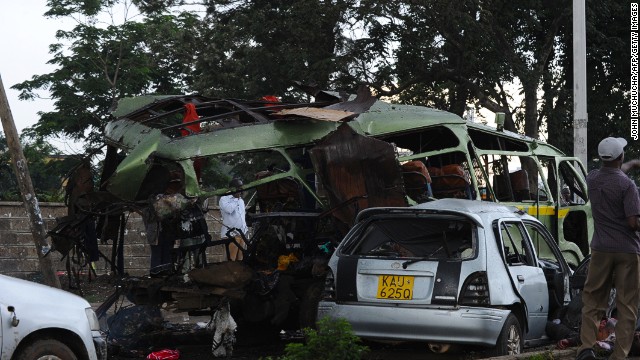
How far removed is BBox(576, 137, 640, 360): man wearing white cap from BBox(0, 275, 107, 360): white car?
3.88 meters

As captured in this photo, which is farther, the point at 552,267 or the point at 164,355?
the point at 552,267

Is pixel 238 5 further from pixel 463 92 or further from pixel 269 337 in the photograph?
pixel 269 337

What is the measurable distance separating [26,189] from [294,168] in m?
4.59

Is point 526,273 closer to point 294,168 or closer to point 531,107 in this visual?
point 294,168

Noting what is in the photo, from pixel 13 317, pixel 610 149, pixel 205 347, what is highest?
pixel 610 149

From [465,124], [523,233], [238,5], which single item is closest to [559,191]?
[465,124]

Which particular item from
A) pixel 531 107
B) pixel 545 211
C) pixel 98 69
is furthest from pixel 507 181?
pixel 98 69

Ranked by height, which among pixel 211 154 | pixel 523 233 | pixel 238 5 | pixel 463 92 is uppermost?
pixel 238 5

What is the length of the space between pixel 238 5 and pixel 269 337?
17772mm

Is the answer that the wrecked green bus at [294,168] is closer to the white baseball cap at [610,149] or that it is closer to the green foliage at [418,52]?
the white baseball cap at [610,149]

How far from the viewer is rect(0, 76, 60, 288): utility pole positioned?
1340 cm

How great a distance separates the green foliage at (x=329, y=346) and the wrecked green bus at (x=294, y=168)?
2281mm

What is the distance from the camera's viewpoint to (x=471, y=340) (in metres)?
8.52

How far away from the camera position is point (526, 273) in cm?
947
